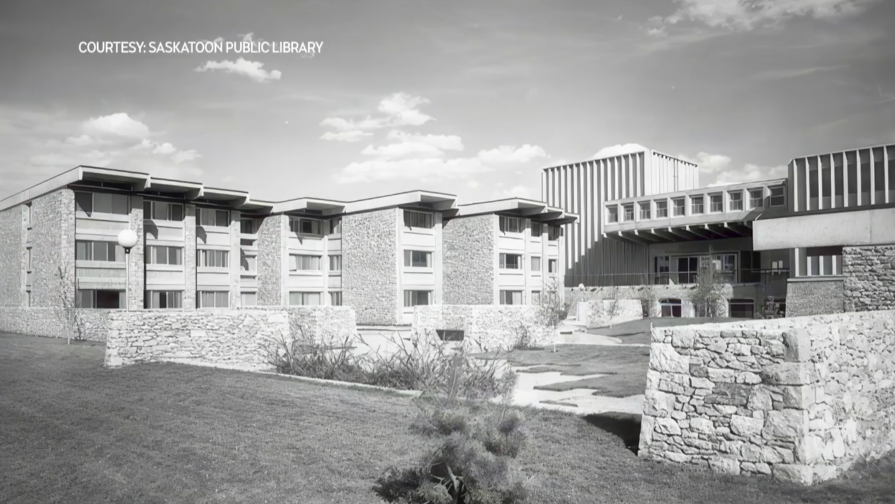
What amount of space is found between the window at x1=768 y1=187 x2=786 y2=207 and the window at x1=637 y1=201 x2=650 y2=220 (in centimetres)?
976

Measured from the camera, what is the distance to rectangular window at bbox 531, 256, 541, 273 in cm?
4831

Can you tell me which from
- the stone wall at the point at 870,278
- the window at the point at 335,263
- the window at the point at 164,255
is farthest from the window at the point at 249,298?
the stone wall at the point at 870,278

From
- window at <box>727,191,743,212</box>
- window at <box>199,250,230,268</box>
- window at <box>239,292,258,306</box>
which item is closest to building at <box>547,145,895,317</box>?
window at <box>727,191,743,212</box>

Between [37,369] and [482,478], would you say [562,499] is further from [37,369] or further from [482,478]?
[37,369]

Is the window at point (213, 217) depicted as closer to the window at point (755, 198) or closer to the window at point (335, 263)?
the window at point (335, 263)

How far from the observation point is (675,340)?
29.3 ft

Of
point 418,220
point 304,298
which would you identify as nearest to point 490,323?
point 418,220

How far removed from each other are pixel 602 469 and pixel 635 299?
42.2m

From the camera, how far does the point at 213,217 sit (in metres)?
42.1

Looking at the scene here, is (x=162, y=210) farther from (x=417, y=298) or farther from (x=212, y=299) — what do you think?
(x=417, y=298)

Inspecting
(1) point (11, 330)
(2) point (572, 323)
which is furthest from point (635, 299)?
(1) point (11, 330)

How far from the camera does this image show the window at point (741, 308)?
45.1 m

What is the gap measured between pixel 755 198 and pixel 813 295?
9651 mm

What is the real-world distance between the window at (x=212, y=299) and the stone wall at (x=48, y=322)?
32.3 feet
